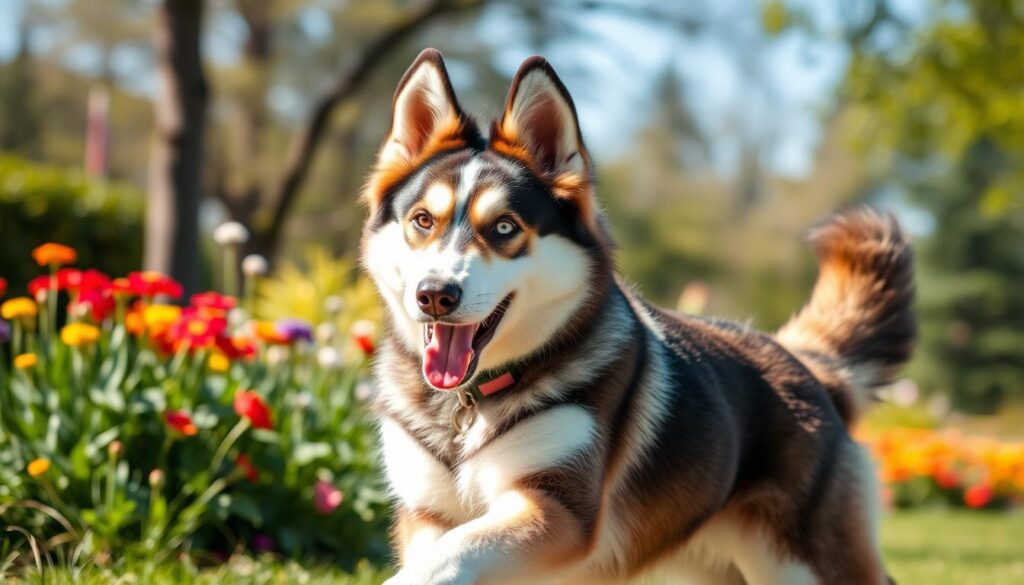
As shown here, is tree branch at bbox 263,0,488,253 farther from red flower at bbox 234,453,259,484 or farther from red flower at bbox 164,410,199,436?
red flower at bbox 164,410,199,436

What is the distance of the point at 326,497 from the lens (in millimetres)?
4867

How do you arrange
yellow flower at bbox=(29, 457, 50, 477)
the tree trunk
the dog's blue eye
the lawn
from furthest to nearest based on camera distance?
1. the tree trunk
2. yellow flower at bbox=(29, 457, 50, 477)
3. the lawn
4. the dog's blue eye

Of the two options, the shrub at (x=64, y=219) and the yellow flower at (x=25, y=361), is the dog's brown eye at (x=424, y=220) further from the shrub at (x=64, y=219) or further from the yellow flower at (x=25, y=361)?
the shrub at (x=64, y=219)

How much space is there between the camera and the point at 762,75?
613 inches

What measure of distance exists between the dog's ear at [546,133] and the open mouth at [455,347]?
1.47 ft

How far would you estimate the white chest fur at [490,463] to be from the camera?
3.00 metres

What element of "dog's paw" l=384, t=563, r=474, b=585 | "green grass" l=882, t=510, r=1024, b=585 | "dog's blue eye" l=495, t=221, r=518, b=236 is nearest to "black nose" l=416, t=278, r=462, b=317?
"dog's blue eye" l=495, t=221, r=518, b=236

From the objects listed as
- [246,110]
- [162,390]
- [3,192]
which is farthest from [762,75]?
[162,390]

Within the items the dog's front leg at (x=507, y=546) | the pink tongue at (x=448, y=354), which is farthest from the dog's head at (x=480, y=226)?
the dog's front leg at (x=507, y=546)

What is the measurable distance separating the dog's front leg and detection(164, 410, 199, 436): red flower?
195cm

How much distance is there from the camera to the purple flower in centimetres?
519

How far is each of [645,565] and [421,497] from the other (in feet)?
2.81

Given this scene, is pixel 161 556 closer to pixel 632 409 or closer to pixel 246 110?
pixel 632 409

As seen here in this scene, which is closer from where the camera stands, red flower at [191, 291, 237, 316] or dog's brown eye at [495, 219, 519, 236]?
Answer: dog's brown eye at [495, 219, 519, 236]
